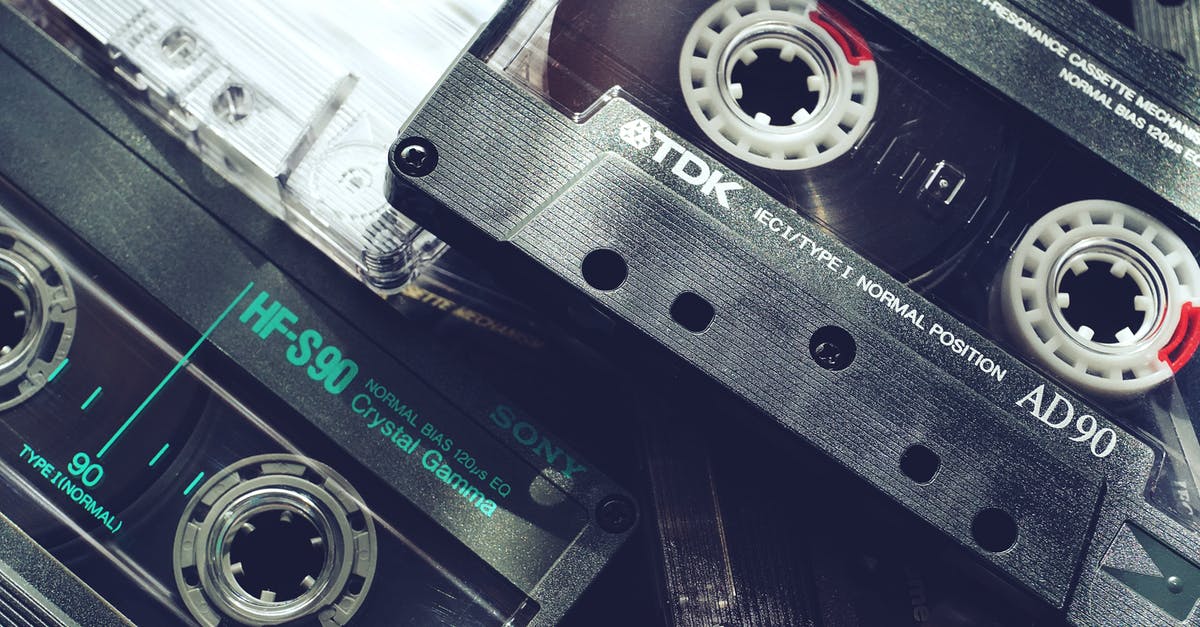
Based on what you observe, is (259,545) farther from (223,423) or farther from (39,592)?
(39,592)

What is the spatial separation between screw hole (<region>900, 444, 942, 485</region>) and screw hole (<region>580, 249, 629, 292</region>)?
1.53 feet

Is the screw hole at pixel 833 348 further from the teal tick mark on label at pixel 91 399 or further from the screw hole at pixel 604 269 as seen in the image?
the teal tick mark on label at pixel 91 399

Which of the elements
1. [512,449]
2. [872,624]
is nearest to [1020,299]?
[872,624]

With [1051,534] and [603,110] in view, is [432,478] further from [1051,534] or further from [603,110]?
[1051,534]

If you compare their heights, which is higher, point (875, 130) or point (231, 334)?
point (875, 130)

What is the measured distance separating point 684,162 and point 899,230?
34 cm

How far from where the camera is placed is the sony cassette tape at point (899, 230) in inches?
60.5

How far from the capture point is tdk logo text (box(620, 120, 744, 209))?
158cm

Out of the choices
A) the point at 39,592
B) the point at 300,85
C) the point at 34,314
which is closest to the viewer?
the point at 39,592

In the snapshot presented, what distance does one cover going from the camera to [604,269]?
5.10 ft

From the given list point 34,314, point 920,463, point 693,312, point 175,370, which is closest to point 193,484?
point 175,370

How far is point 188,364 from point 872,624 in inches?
42.4

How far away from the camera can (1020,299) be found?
5.29 ft

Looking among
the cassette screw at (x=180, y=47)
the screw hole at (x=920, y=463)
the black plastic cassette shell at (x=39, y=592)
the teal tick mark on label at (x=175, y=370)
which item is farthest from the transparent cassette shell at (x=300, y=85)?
the screw hole at (x=920, y=463)
